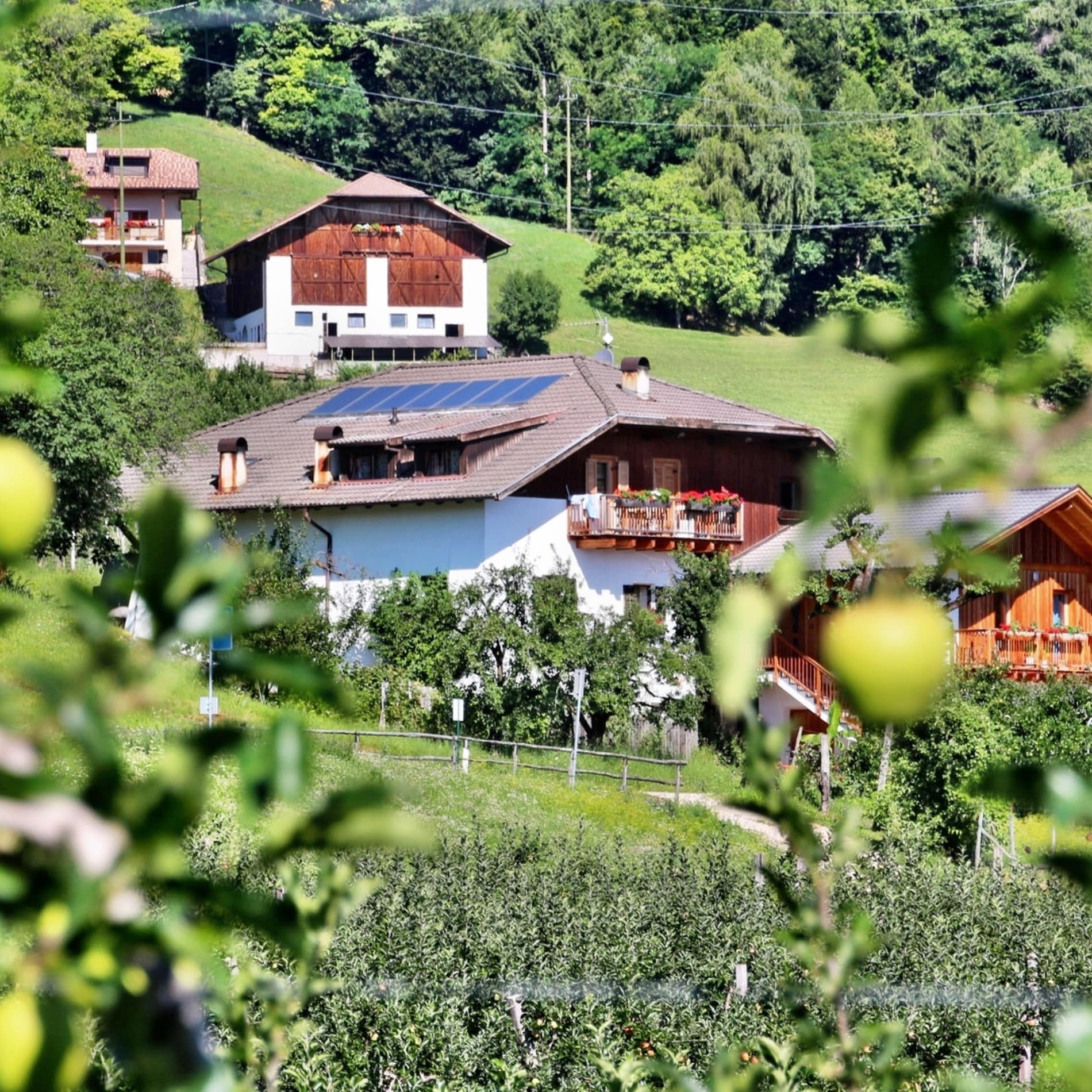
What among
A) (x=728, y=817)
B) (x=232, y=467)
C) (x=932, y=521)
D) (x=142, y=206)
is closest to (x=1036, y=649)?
(x=728, y=817)

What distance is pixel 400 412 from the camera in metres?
27.3

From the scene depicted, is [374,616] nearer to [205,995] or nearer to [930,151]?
→ [205,995]

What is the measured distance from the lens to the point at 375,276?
4947 cm

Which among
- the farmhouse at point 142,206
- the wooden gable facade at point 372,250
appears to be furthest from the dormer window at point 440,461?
the farmhouse at point 142,206

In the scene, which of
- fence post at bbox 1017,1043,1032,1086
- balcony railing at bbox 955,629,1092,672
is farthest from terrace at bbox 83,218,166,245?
fence post at bbox 1017,1043,1032,1086

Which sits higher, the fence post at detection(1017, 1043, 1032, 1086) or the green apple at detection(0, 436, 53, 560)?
the green apple at detection(0, 436, 53, 560)

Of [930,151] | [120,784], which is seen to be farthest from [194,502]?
[930,151]

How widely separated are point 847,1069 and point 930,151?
6452cm

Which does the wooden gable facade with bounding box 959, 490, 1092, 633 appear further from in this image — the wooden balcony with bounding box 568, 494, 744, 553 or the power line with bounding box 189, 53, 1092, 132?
the power line with bounding box 189, 53, 1092, 132

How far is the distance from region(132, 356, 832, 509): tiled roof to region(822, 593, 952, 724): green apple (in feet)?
72.0

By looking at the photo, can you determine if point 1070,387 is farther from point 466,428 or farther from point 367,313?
point 367,313

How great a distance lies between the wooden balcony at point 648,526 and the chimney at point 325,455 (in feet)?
12.2

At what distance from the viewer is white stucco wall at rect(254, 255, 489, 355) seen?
48.3m

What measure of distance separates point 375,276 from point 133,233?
Result: 9.93 metres
